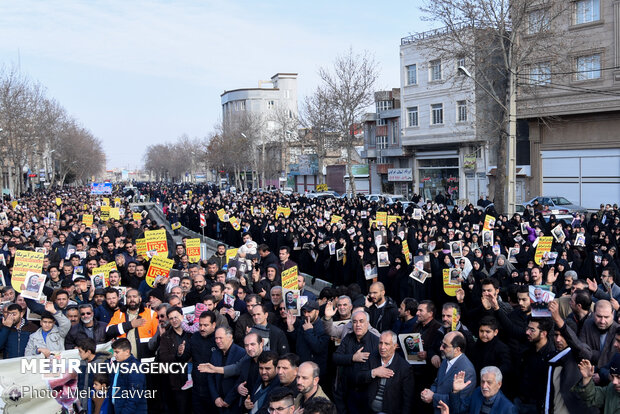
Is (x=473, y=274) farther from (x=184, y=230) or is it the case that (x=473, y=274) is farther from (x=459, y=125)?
(x=459, y=125)

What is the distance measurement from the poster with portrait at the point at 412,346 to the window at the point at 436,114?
3690cm

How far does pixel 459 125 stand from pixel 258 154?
40.9 metres

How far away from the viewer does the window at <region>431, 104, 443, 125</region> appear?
41.7m

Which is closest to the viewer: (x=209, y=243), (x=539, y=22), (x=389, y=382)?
(x=389, y=382)

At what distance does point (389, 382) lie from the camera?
18.4ft

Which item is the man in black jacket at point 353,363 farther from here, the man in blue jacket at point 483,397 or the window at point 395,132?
the window at point 395,132

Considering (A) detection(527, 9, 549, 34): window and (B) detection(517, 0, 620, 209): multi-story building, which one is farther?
(B) detection(517, 0, 620, 209): multi-story building

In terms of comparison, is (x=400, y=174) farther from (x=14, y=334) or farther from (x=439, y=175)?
(x=14, y=334)

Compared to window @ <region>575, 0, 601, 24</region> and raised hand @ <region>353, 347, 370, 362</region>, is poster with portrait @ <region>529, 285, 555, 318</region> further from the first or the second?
window @ <region>575, 0, 601, 24</region>

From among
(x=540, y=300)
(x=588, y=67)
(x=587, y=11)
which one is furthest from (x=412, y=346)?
(x=587, y=11)

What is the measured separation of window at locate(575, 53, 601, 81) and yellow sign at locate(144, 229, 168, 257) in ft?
83.5

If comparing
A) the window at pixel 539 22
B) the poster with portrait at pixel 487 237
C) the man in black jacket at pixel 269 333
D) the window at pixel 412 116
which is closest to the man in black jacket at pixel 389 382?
the man in black jacket at pixel 269 333

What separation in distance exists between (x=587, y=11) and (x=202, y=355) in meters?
32.6

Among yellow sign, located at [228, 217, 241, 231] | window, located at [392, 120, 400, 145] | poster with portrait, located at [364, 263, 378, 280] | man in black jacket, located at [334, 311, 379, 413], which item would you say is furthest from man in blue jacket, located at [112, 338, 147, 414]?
window, located at [392, 120, 400, 145]
